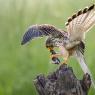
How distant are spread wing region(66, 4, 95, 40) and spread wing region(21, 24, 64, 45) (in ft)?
0.20

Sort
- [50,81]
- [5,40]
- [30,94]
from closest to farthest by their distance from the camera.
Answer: [50,81], [30,94], [5,40]

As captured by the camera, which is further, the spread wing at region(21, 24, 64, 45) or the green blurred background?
the green blurred background

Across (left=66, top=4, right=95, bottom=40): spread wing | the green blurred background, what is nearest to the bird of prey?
(left=66, top=4, right=95, bottom=40): spread wing

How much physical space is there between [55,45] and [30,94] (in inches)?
107

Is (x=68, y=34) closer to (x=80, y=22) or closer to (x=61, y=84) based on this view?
(x=80, y=22)

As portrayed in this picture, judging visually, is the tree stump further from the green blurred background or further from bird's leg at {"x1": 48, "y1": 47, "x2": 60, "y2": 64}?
the green blurred background

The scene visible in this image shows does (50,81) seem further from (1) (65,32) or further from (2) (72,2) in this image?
(2) (72,2)

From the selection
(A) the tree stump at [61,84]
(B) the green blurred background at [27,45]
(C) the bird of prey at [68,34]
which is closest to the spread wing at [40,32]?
(C) the bird of prey at [68,34]

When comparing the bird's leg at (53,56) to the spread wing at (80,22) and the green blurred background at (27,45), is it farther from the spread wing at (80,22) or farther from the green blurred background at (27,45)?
the green blurred background at (27,45)

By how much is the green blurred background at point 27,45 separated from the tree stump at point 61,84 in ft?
8.86

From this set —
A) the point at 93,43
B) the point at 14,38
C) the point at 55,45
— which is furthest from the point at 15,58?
the point at 55,45

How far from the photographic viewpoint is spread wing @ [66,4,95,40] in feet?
8.93

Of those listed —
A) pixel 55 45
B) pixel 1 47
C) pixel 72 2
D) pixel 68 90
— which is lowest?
pixel 68 90

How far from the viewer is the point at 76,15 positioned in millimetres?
2725
